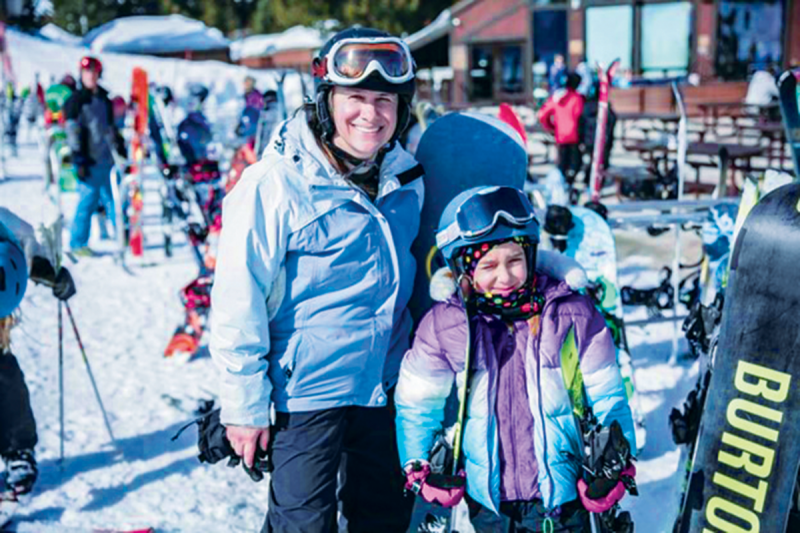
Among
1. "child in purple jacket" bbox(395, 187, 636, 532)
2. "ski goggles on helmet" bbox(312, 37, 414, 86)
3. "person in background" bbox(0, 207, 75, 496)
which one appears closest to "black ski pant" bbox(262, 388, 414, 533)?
"child in purple jacket" bbox(395, 187, 636, 532)

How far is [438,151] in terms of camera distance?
2615 mm

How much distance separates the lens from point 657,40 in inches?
861

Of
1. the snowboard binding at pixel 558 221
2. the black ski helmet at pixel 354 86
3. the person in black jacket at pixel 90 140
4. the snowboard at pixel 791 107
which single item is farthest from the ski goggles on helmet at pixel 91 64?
the snowboard at pixel 791 107

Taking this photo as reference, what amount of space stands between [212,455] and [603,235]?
97.0 inches

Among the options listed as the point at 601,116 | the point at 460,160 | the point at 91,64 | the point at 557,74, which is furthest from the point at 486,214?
the point at 557,74

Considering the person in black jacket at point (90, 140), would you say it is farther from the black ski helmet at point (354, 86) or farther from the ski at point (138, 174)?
the black ski helmet at point (354, 86)

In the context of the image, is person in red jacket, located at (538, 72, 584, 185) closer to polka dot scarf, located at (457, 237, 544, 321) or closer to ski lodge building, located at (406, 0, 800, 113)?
polka dot scarf, located at (457, 237, 544, 321)

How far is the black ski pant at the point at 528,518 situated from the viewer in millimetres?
2139

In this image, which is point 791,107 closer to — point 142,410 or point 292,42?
point 142,410

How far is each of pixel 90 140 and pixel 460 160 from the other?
244 inches

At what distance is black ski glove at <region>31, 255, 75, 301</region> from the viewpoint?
3.15 m

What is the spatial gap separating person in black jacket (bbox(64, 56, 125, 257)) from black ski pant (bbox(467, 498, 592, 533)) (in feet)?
21.8

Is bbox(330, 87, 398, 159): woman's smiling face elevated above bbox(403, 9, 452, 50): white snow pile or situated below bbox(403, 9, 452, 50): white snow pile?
below

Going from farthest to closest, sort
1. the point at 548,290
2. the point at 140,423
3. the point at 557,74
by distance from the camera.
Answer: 1. the point at 557,74
2. the point at 140,423
3. the point at 548,290
